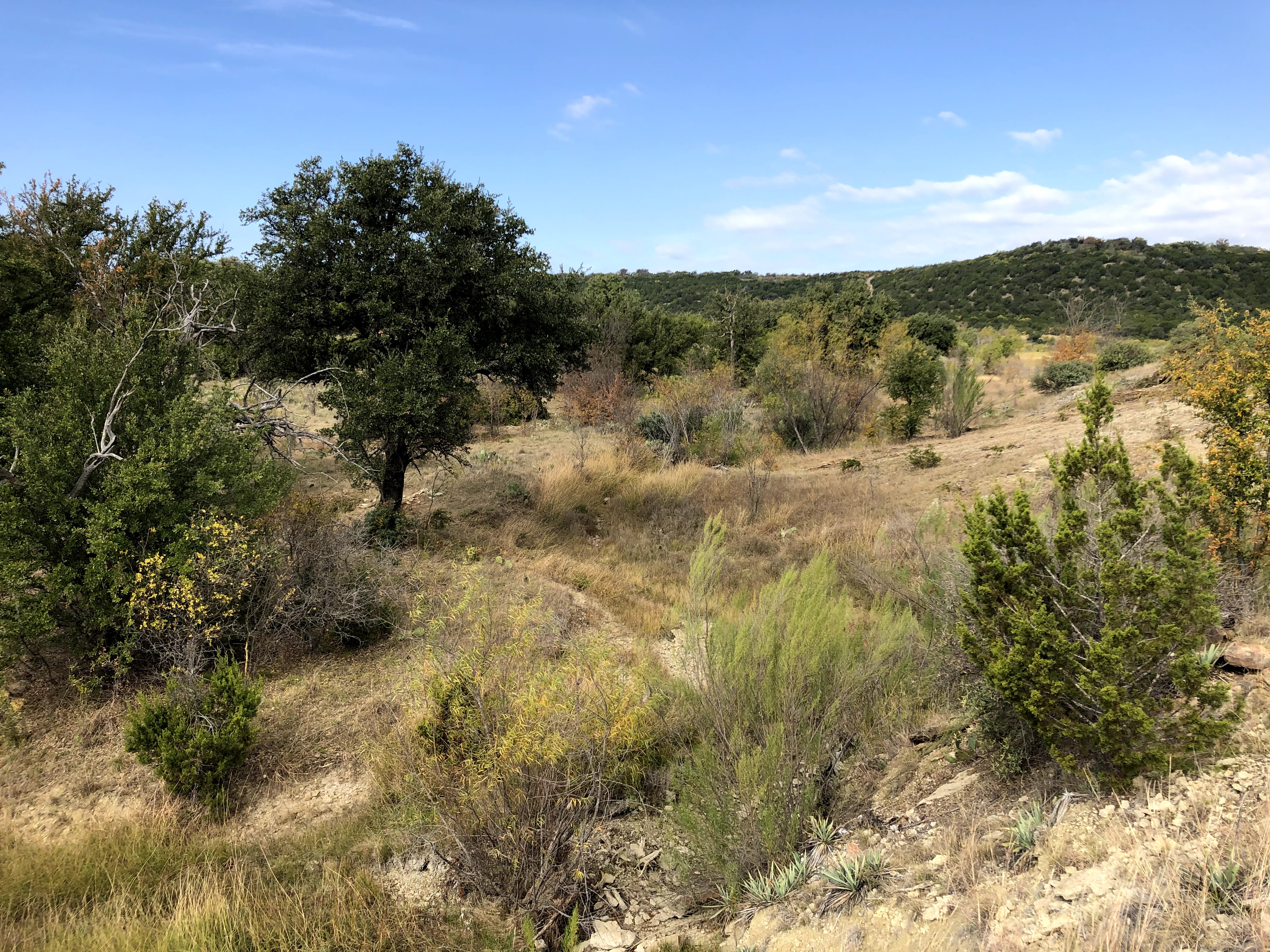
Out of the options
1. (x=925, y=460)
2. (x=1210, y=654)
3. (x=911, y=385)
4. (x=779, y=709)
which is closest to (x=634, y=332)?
(x=911, y=385)

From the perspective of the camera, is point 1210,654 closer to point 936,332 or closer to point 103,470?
point 103,470

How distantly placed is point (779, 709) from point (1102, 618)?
7.42ft

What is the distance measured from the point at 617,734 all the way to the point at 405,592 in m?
5.28

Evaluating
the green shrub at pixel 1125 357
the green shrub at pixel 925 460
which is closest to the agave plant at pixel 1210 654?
the green shrub at pixel 925 460

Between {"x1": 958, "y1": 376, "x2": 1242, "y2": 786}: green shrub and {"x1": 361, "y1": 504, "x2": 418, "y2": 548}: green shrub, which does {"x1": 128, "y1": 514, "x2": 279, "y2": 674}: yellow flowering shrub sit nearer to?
{"x1": 361, "y1": 504, "x2": 418, "y2": 548}: green shrub

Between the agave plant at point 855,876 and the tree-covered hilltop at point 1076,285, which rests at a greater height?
the tree-covered hilltop at point 1076,285

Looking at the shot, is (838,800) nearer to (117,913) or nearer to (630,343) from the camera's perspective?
(117,913)

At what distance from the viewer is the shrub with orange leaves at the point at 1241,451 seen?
6.42m

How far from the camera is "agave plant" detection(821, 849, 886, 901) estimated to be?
389 centimetres

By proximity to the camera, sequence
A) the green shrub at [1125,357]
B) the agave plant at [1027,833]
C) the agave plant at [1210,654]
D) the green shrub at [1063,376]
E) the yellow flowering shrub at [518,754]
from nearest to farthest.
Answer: the agave plant at [1027,833], the agave plant at [1210,654], the yellow flowering shrub at [518,754], the green shrub at [1125,357], the green shrub at [1063,376]

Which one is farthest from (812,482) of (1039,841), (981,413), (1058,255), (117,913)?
(1058,255)

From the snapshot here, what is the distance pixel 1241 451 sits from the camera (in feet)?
21.0

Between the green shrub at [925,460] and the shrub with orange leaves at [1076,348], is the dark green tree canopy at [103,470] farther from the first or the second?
the shrub with orange leaves at [1076,348]

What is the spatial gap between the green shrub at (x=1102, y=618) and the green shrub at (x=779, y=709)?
130 cm
